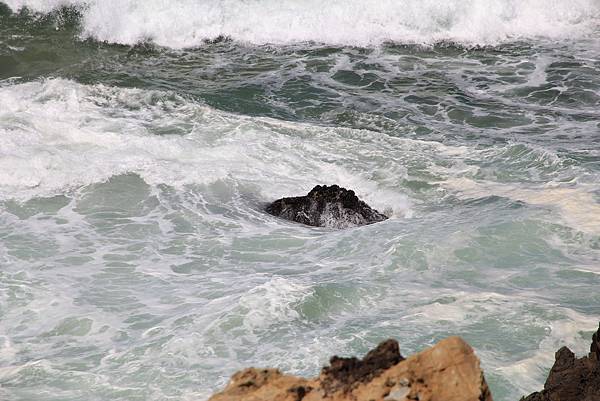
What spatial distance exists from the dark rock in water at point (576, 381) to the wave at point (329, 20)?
49.9 feet

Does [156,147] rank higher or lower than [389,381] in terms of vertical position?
lower

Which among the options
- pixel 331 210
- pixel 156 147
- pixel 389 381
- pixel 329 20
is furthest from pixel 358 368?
pixel 329 20

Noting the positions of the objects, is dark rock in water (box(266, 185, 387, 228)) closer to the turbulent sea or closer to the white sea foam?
the turbulent sea

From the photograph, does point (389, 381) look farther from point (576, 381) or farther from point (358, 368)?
point (576, 381)

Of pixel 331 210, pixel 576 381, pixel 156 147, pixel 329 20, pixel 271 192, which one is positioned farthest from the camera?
pixel 329 20

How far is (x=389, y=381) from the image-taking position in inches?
116

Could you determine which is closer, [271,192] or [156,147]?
[271,192]

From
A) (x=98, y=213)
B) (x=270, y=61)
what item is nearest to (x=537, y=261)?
(x=98, y=213)

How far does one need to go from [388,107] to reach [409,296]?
24.4 ft

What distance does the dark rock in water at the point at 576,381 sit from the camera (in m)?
4.10

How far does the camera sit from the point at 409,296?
6.86 meters

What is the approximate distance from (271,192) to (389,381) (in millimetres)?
7357

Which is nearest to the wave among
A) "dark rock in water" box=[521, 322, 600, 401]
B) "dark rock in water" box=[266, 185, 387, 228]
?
"dark rock in water" box=[266, 185, 387, 228]

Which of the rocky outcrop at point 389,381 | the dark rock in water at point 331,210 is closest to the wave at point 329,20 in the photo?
the dark rock in water at point 331,210
